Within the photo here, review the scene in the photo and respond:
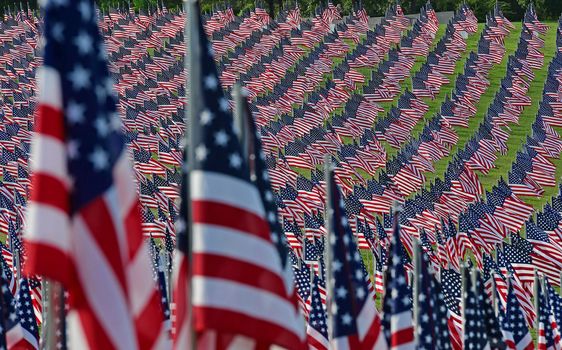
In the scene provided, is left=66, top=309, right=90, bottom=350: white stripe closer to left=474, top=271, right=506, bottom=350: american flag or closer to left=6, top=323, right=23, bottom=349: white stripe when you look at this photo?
left=6, top=323, right=23, bottom=349: white stripe

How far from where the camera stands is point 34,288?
109 ft

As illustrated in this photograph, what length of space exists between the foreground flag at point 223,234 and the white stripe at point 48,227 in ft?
3.98

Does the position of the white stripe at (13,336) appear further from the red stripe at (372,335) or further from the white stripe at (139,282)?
the white stripe at (139,282)

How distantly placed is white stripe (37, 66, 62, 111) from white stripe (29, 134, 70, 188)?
0.77ft

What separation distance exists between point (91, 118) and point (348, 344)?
19.4 feet

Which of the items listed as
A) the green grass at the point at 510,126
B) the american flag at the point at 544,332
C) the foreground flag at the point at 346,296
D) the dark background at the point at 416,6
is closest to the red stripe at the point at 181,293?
the foreground flag at the point at 346,296

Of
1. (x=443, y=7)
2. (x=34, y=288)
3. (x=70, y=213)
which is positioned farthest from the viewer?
(x=443, y=7)

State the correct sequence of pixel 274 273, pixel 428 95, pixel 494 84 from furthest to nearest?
1. pixel 494 84
2. pixel 428 95
3. pixel 274 273

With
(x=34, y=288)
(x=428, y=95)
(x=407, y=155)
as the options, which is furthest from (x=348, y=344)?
(x=428, y=95)

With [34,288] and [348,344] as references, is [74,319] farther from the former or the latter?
[34,288]

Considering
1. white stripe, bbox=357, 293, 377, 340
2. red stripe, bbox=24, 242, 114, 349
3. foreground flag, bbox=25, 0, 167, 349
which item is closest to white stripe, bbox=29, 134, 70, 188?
foreground flag, bbox=25, 0, 167, 349

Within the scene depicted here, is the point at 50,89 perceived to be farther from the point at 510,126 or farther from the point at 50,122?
the point at 510,126

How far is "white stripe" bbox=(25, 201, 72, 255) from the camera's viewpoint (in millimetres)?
9781

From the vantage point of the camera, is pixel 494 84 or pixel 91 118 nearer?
pixel 91 118
